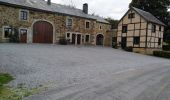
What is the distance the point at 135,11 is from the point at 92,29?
865 cm

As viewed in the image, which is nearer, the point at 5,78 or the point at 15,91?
the point at 15,91

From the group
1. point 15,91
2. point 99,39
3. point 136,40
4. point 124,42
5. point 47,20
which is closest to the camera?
point 15,91

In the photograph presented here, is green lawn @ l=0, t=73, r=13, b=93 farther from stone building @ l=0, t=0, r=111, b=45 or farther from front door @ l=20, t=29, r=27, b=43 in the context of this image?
front door @ l=20, t=29, r=27, b=43

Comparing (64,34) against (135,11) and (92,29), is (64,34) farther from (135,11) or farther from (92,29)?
(135,11)

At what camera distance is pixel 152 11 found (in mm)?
44188

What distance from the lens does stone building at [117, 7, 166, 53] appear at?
3300 centimetres

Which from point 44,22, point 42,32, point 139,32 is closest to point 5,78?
point 42,32

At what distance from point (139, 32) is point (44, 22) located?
14.8m

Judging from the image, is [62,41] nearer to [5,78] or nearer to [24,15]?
[24,15]

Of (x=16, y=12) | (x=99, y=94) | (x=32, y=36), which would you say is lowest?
(x=99, y=94)

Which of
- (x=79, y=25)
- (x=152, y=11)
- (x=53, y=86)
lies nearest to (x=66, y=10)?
(x=79, y=25)

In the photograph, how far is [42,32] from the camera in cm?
3103

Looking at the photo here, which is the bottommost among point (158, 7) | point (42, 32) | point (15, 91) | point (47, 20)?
point (15, 91)

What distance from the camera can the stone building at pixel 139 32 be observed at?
33.0m
